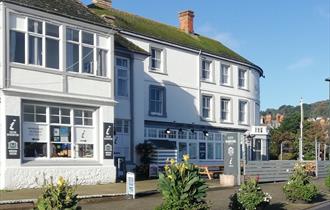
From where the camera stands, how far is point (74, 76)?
22.4m

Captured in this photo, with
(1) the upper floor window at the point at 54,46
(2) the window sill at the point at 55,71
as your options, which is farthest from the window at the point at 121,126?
(1) the upper floor window at the point at 54,46

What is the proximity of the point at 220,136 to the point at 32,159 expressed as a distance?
1927 centimetres

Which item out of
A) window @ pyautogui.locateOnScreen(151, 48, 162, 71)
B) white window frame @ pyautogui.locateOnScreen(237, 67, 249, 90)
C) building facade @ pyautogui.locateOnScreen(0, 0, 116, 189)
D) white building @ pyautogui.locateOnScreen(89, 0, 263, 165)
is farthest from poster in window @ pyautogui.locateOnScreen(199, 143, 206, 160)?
building facade @ pyautogui.locateOnScreen(0, 0, 116, 189)

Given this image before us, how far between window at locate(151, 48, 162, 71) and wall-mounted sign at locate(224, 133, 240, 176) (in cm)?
1034

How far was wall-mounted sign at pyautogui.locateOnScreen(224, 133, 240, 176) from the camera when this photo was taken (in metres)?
23.5

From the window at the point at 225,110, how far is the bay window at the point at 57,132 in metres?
17.0

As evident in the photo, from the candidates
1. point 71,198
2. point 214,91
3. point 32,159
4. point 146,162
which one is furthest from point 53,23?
point 214,91

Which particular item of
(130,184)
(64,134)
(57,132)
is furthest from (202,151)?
(130,184)

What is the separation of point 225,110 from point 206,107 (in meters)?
2.34

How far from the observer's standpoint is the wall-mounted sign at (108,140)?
2330cm

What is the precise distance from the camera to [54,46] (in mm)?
21922

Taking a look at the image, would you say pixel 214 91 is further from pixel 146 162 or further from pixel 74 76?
pixel 74 76

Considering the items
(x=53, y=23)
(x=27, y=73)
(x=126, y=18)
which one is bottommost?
(x=27, y=73)

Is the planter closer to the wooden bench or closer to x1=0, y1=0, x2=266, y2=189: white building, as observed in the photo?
x1=0, y1=0, x2=266, y2=189: white building
